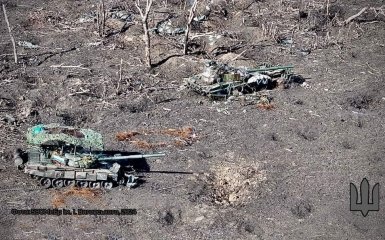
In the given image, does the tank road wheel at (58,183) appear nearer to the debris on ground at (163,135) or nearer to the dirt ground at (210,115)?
the dirt ground at (210,115)

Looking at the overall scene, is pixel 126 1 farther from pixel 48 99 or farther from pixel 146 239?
pixel 146 239

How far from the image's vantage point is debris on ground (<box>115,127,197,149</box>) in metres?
17.1

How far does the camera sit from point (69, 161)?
14602mm

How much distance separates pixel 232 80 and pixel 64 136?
24.4 feet

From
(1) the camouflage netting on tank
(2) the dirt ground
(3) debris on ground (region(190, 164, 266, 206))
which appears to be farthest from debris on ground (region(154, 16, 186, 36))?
(1) the camouflage netting on tank

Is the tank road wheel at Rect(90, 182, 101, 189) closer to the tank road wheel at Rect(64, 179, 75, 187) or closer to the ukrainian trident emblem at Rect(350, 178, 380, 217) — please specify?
the tank road wheel at Rect(64, 179, 75, 187)

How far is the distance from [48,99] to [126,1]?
932 centimetres

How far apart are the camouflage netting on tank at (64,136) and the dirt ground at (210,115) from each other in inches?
54.4

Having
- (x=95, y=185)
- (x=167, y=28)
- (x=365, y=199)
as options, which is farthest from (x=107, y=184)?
(x=167, y=28)

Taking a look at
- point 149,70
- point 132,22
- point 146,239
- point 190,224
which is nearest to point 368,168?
point 190,224

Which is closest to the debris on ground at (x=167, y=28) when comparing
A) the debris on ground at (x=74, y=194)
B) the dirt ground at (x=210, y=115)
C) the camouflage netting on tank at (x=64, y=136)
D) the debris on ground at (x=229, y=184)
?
the dirt ground at (x=210, y=115)

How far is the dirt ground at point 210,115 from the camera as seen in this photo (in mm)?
14391

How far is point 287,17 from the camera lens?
2634 centimetres

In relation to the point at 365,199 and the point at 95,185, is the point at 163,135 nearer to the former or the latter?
the point at 95,185
